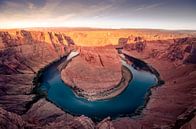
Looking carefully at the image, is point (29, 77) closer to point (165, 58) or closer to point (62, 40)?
point (165, 58)

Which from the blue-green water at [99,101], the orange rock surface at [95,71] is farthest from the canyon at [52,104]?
the blue-green water at [99,101]

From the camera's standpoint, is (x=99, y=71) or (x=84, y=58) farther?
(x=84, y=58)

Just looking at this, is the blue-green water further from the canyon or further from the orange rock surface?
the orange rock surface

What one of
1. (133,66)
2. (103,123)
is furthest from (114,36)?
(103,123)

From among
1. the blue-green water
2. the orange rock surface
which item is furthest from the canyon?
the blue-green water

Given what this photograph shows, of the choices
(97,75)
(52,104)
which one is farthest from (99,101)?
(97,75)

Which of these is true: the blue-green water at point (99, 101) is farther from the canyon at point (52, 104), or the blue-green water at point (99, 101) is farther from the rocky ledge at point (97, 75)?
the canyon at point (52, 104)
